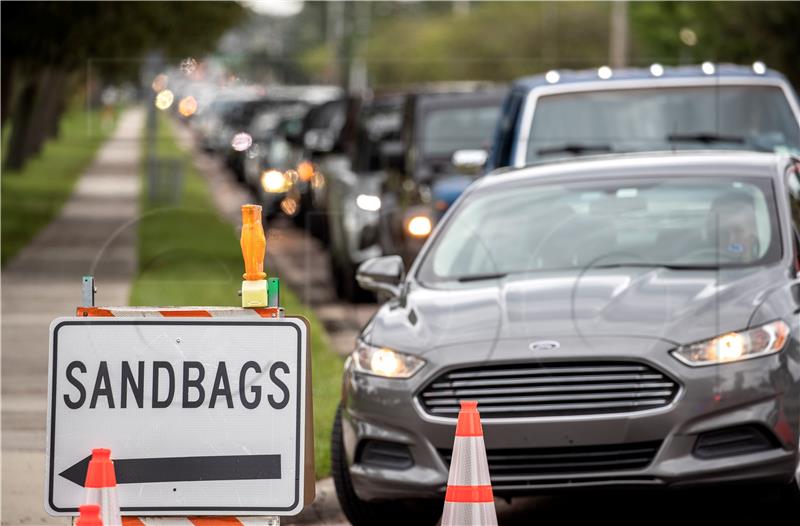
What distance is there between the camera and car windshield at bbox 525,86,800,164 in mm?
12352

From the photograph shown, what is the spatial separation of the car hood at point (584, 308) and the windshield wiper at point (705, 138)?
156 inches

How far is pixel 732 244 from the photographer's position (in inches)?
343

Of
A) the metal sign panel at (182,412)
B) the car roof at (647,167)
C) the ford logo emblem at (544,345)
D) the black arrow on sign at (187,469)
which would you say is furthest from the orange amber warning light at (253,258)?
the car roof at (647,167)

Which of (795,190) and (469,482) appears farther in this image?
(795,190)

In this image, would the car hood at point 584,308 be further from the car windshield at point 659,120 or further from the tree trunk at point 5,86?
the tree trunk at point 5,86

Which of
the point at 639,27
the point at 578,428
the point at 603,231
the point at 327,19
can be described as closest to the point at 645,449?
the point at 578,428

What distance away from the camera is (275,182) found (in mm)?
28125

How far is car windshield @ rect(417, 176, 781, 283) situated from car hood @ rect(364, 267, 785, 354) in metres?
0.25

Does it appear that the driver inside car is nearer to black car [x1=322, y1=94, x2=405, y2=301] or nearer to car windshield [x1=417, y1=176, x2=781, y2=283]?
car windshield [x1=417, y1=176, x2=781, y2=283]

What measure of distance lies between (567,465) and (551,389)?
1.01ft

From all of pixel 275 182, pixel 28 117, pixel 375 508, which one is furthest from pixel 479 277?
pixel 28 117

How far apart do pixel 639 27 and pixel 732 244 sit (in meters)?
39.1

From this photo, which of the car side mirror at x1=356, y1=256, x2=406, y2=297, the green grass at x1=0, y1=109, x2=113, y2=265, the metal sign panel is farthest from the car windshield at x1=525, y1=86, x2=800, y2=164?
the green grass at x1=0, y1=109, x2=113, y2=265

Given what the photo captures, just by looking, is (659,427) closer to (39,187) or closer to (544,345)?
(544,345)
